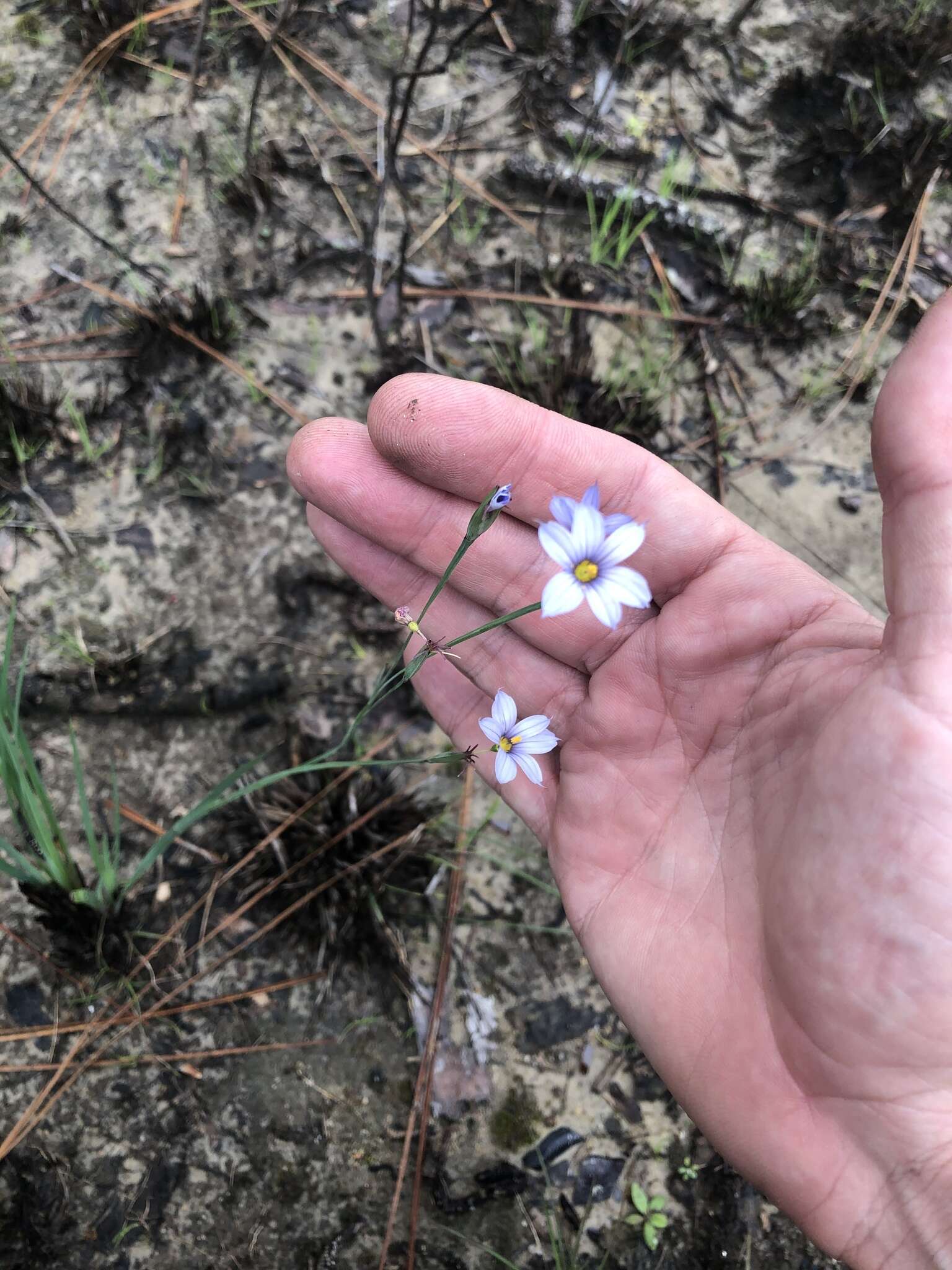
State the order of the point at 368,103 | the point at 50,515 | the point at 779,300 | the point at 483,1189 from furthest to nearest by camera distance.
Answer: the point at 368,103, the point at 779,300, the point at 50,515, the point at 483,1189

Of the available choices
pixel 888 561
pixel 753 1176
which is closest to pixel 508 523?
pixel 888 561

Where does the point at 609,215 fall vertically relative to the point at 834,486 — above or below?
above

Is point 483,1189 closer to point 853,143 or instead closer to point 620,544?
point 620,544

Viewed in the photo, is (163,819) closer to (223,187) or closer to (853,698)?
(853,698)

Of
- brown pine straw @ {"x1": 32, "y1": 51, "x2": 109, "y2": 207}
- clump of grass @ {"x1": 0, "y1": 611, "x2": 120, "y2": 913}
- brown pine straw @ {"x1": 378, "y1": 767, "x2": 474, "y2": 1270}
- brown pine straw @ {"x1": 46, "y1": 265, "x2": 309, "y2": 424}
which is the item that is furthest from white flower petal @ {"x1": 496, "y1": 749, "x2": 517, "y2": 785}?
brown pine straw @ {"x1": 32, "y1": 51, "x2": 109, "y2": 207}

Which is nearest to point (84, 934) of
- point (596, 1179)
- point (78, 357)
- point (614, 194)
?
point (596, 1179)

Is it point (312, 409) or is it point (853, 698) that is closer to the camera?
point (853, 698)

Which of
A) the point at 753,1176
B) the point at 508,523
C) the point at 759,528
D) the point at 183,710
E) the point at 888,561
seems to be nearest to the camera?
the point at 888,561

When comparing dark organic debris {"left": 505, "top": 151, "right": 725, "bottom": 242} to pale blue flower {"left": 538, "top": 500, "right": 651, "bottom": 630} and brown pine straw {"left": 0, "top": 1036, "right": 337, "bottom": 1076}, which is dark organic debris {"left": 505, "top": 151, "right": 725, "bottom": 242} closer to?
pale blue flower {"left": 538, "top": 500, "right": 651, "bottom": 630}
